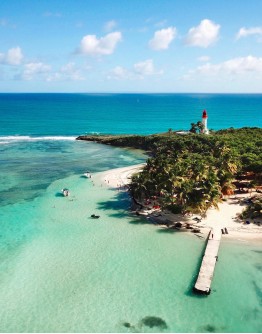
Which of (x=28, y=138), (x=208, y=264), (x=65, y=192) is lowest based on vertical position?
(x=28, y=138)

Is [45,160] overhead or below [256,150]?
below

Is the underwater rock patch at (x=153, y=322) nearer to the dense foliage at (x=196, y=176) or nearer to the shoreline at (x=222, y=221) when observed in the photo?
the shoreline at (x=222, y=221)

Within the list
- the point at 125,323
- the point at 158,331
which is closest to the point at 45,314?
the point at 125,323

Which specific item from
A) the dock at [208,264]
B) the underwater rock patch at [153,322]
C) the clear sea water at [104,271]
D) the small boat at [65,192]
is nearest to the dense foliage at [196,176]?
the dock at [208,264]

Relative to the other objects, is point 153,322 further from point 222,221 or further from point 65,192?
point 65,192

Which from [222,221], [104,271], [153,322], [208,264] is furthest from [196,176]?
[153,322]

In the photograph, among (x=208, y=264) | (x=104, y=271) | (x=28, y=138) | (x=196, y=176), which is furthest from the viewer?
(x=28, y=138)

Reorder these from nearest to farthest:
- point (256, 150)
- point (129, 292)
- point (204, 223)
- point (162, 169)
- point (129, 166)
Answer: point (129, 292)
point (204, 223)
point (162, 169)
point (256, 150)
point (129, 166)

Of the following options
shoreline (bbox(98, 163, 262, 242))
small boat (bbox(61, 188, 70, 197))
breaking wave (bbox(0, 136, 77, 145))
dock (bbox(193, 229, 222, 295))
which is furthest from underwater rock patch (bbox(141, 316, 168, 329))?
breaking wave (bbox(0, 136, 77, 145))

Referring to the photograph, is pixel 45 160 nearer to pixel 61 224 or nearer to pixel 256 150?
pixel 61 224

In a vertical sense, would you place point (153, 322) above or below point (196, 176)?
below
